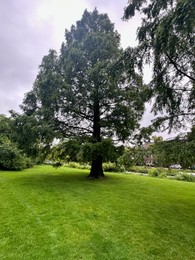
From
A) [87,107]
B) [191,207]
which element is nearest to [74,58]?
[87,107]

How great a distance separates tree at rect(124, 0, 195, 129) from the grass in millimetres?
2874

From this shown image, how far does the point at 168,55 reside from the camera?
19.5ft

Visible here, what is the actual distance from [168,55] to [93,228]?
5129 millimetres

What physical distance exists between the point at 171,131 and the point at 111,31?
9.09 metres

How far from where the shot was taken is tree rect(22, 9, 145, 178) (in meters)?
11.0

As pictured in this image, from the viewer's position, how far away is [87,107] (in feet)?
39.9

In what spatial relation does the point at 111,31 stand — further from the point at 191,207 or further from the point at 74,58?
the point at 191,207

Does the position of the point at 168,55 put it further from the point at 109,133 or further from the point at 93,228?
the point at 109,133

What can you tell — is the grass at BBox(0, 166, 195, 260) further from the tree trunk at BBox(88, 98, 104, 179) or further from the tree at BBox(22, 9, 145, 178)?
the tree trunk at BBox(88, 98, 104, 179)

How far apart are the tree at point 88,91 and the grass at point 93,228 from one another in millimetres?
4165

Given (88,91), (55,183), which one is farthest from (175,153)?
(88,91)

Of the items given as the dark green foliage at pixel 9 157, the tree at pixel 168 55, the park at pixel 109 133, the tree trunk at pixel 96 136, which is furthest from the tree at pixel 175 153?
the dark green foliage at pixel 9 157

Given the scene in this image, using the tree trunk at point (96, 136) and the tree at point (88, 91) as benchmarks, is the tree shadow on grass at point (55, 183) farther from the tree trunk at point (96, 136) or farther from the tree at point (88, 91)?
the tree at point (88, 91)

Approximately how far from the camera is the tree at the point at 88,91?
36.2 ft
